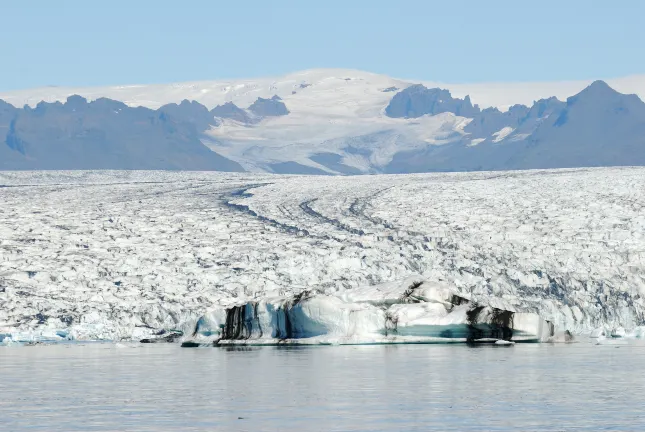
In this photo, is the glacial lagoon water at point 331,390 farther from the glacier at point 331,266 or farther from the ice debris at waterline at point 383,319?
the glacier at point 331,266

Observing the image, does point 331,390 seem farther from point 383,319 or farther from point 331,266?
point 331,266

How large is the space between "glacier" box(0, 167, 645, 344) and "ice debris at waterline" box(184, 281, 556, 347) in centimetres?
3

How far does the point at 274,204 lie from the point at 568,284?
40.4 feet

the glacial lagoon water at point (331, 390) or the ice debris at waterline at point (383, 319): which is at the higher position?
the ice debris at waterline at point (383, 319)

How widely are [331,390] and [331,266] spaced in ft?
48.5

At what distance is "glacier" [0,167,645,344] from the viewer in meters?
22.6

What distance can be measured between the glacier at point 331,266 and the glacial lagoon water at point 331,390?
101cm

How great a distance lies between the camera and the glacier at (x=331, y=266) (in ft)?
74.1

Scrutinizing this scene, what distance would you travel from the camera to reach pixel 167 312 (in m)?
26.7

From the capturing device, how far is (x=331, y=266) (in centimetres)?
2925

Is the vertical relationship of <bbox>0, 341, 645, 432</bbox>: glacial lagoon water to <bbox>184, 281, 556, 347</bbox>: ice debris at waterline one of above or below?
below

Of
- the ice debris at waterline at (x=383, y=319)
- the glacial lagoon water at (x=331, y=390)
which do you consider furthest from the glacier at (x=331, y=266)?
the glacial lagoon water at (x=331, y=390)

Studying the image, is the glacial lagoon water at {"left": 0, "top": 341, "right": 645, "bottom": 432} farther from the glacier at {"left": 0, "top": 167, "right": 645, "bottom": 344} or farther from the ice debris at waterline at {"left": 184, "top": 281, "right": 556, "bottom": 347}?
the glacier at {"left": 0, "top": 167, "right": 645, "bottom": 344}

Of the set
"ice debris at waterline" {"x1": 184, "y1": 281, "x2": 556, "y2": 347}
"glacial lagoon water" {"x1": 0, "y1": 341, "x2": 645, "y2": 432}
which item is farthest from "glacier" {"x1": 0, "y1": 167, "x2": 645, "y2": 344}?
"glacial lagoon water" {"x1": 0, "y1": 341, "x2": 645, "y2": 432}
